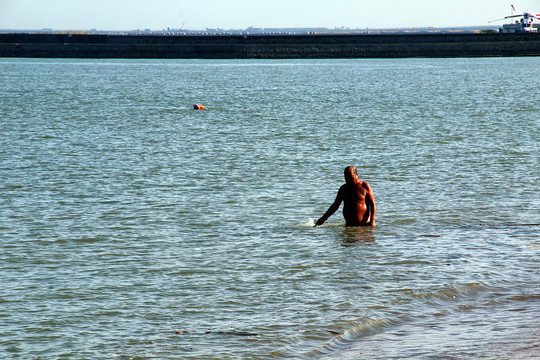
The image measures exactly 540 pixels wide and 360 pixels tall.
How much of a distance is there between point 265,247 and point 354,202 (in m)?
2.00

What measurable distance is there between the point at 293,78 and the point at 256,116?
4114cm

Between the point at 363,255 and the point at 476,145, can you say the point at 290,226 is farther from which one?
the point at 476,145

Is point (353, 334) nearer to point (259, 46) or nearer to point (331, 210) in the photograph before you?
point (331, 210)

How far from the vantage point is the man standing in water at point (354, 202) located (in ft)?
41.4

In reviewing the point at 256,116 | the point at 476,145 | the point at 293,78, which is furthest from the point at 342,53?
the point at 476,145

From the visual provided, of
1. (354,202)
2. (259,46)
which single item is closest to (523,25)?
(259,46)

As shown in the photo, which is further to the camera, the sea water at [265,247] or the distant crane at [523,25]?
the distant crane at [523,25]

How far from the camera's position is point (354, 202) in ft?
42.1

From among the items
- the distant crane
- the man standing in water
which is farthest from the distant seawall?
the man standing in water

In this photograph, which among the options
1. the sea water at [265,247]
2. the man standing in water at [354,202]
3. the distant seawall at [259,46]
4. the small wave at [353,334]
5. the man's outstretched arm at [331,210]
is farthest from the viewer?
the distant seawall at [259,46]

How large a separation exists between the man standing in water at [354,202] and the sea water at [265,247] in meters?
0.21

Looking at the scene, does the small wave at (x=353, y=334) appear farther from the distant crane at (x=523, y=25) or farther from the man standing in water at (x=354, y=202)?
the distant crane at (x=523, y=25)

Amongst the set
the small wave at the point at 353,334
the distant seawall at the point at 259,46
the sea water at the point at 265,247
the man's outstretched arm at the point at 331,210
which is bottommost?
the small wave at the point at 353,334

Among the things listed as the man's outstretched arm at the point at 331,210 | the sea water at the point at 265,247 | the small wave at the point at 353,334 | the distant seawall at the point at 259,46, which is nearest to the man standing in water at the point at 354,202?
the man's outstretched arm at the point at 331,210
